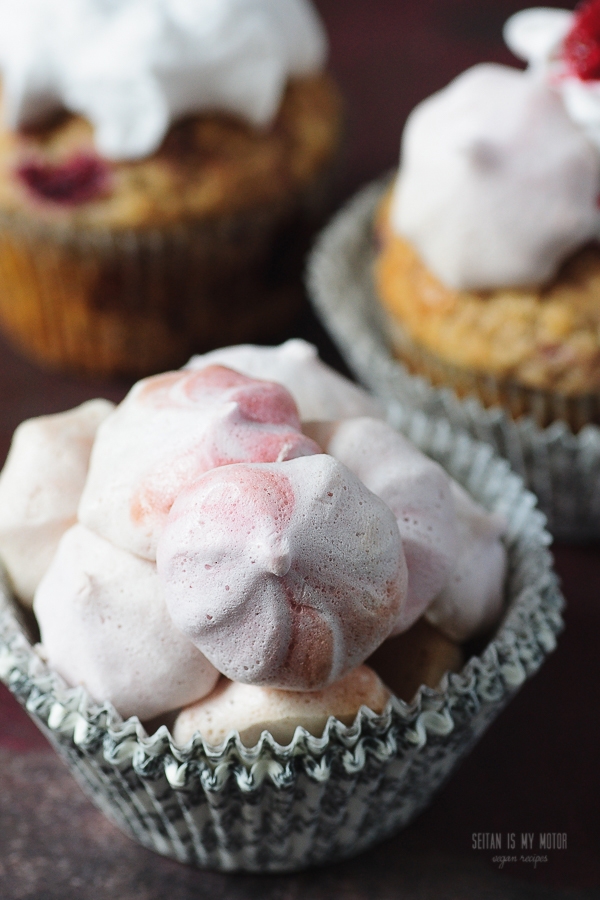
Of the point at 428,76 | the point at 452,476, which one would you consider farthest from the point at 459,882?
the point at 428,76

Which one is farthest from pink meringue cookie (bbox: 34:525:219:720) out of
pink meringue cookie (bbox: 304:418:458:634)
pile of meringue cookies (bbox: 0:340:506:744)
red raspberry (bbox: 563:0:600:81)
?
red raspberry (bbox: 563:0:600:81)

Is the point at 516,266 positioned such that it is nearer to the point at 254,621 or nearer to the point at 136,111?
the point at 136,111

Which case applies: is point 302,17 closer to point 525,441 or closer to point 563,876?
point 525,441

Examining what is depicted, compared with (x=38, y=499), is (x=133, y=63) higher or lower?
higher

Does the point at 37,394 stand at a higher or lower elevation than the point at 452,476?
lower

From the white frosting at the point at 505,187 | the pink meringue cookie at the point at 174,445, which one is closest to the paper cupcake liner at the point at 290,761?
the pink meringue cookie at the point at 174,445

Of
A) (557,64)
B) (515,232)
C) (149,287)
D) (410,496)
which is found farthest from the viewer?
(149,287)

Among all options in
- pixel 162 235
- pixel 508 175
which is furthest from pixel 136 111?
pixel 508 175
